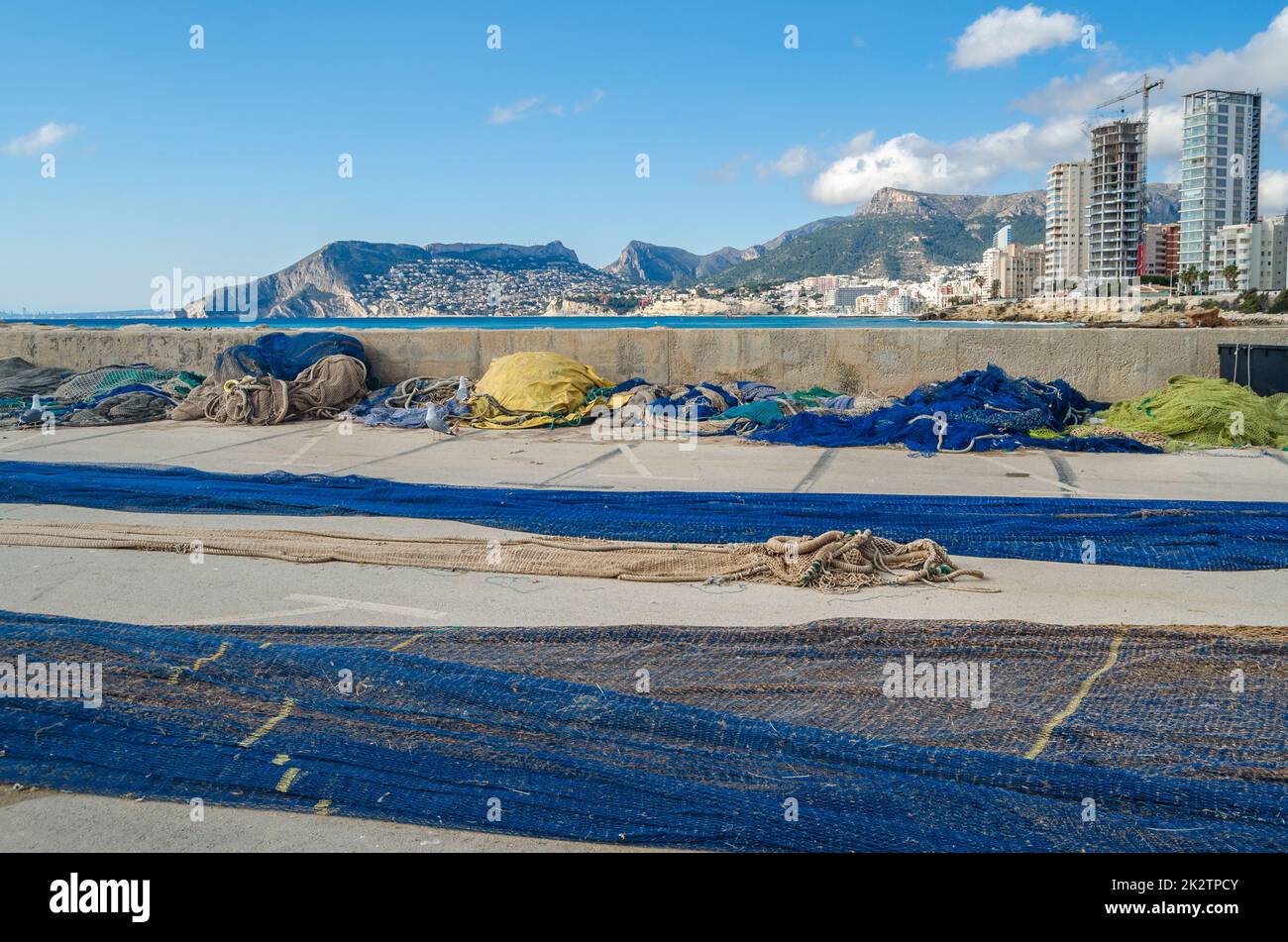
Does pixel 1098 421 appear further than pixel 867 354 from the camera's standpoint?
No

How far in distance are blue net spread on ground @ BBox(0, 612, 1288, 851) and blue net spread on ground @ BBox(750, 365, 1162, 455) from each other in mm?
5451

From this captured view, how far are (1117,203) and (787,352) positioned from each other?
158 meters

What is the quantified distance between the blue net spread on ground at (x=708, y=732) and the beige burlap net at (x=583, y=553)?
1.07m

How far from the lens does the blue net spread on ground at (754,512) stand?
5914 mm

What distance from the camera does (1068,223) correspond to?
161 m

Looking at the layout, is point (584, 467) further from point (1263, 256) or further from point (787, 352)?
point (1263, 256)

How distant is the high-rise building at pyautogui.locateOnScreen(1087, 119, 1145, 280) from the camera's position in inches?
5881

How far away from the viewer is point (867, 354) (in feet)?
41.4

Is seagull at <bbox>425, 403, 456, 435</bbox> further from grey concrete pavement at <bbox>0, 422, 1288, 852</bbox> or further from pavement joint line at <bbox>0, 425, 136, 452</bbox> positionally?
pavement joint line at <bbox>0, 425, 136, 452</bbox>

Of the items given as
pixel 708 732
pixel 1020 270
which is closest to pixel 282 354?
pixel 708 732

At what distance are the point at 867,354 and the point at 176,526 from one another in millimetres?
8514

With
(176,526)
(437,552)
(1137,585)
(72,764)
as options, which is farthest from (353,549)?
(1137,585)

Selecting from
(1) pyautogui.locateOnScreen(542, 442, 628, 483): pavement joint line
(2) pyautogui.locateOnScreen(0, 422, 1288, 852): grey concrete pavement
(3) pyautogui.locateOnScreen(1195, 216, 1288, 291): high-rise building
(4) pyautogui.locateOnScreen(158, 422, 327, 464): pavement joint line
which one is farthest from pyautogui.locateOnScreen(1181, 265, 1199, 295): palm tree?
(1) pyautogui.locateOnScreen(542, 442, 628, 483): pavement joint line
